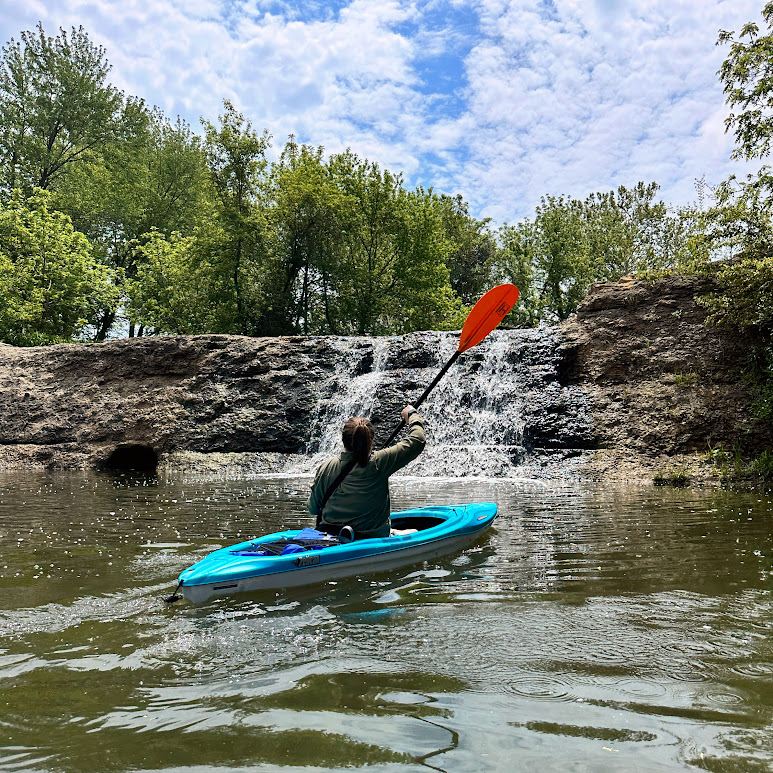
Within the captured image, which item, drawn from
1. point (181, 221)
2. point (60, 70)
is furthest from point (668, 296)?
point (60, 70)

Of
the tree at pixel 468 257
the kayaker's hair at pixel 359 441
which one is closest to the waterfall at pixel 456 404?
the kayaker's hair at pixel 359 441

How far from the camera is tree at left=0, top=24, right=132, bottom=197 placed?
2609 cm

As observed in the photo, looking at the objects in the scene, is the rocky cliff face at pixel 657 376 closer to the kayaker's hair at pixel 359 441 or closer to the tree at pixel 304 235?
the kayaker's hair at pixel 359 441

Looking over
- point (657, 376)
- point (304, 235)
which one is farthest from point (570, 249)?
point (657, 376)

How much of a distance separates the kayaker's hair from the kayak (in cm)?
59

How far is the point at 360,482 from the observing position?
4.73 metres

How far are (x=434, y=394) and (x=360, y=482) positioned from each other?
9.60 metres

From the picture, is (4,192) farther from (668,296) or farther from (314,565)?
(314,565)

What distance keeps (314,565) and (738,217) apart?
1081 cm

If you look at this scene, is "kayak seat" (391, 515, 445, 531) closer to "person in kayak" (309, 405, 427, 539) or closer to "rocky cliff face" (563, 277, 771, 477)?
"person in kayak" (309, 405, 427, 539)

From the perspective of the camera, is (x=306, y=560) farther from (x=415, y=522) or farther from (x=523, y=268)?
(x=523, y=268)

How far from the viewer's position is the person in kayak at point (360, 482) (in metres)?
4.68

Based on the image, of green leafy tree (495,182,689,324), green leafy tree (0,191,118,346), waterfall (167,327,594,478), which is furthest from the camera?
green leafy tree (495,182,689,324)

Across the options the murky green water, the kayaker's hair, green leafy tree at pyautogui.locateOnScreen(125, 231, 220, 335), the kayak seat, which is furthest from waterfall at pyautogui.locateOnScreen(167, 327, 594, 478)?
the kayaker's hair
